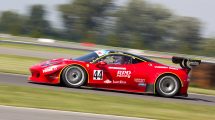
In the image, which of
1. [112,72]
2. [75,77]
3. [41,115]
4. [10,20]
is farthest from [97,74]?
[10,20]

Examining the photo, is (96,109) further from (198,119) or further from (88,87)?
(88,87)

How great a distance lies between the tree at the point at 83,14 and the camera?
75.1m

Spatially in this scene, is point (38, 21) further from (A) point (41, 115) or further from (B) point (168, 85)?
(A) point (41, 115)

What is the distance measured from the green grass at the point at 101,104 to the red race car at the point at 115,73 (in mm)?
1106

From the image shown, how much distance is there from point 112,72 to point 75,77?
0.99 metres

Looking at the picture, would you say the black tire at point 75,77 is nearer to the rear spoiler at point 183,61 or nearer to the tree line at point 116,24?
the rear spoiler at point 183,61

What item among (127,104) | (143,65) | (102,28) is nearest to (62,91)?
(127,104)

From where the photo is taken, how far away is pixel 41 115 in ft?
24.2

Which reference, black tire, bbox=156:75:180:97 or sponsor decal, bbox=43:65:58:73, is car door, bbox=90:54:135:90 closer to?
black tire, bbox=156:75:180:97

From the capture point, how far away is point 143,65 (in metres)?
12.8

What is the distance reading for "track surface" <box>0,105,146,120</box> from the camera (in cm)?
712

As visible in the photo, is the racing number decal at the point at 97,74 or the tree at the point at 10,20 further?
the tree at the point at 10,20

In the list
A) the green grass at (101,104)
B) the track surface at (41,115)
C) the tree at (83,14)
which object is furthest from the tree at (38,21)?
the track surface at (41,115)

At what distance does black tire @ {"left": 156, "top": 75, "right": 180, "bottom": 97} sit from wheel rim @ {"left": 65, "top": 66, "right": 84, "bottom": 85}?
6.74 ft
